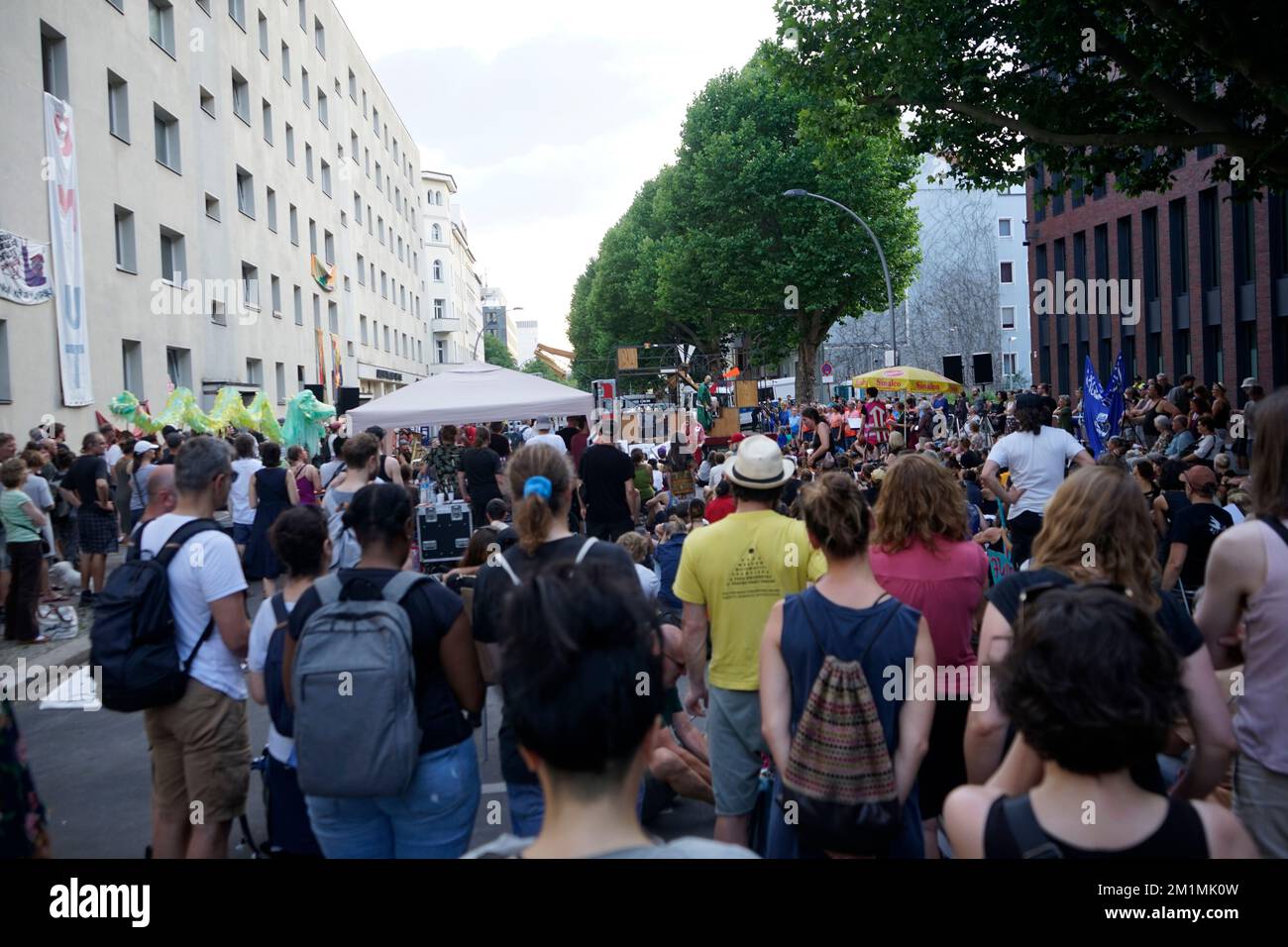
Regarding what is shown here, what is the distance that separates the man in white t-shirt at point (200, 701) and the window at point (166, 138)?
20.7m

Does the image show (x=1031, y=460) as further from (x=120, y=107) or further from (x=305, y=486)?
(x=120, y=107)

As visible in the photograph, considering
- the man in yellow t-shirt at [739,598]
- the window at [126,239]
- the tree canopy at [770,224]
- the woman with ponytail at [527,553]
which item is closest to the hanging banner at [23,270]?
the window at [126,239]

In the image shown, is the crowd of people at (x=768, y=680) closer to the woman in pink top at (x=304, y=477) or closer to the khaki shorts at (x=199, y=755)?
the khaki shorts at (x=199, y=755)

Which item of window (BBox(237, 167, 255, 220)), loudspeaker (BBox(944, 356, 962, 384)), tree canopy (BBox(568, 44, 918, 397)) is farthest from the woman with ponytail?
tree canopy (BBox(568, 44, 918, 397))

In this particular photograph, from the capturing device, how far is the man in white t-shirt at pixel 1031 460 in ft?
23.2

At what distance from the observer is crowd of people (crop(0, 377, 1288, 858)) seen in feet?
5.84

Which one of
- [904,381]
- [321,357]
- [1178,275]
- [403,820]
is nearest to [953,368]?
[904,381]

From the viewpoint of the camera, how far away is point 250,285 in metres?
27.8

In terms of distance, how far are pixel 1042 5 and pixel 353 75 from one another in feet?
129

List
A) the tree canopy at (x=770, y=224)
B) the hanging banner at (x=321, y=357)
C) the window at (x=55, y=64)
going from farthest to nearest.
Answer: the tree canopy at (x=770, y=224) < the hanging banner at (x=321, y=357) < the window at (x=55, y=64)

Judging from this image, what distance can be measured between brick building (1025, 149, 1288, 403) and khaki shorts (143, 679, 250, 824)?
67.9 feet

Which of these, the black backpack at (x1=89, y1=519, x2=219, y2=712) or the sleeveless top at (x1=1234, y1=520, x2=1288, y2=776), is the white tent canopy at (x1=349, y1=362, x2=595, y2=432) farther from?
the sleeveless top at (x1=1234, y1=520, x2=1288, y2=776)

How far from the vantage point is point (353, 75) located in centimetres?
4516

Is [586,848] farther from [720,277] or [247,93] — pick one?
[720,277]
